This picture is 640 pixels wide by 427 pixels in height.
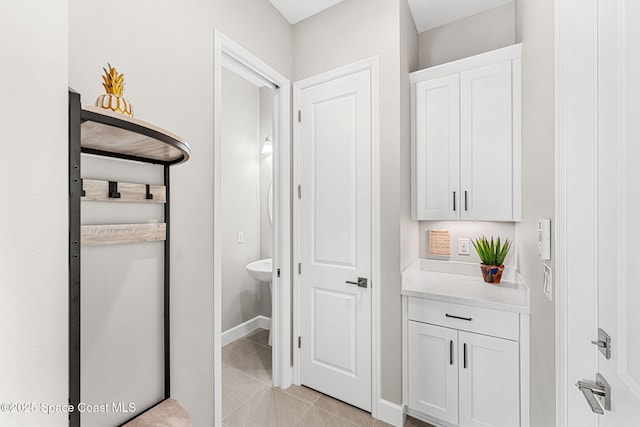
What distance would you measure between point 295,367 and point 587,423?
68.4 inches

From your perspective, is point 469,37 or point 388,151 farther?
point 469,37

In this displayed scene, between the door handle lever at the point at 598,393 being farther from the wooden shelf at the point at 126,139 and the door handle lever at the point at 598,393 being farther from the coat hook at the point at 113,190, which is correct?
the coat hook at the point at 113,190

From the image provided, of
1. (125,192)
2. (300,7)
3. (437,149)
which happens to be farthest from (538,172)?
(300,7)

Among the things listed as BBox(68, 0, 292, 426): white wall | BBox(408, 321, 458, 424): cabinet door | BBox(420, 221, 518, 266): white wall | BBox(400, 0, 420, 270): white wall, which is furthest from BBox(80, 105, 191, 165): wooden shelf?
BBox(420, 221, 518, 266): white wall

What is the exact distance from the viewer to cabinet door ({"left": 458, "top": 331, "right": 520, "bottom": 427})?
4.95ft

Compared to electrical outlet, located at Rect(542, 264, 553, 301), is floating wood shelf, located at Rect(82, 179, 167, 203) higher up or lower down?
higher up

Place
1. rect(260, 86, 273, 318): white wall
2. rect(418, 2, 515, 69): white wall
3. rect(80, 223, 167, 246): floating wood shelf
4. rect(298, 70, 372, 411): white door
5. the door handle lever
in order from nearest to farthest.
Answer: the door handle lever → rect(80, 223, 167, 246): floating wood shelf → rect(298, 70, 372, 411): white door → rect(418, 2, 515, 69): white wall → rect(260, 86, 273, 318): white wall

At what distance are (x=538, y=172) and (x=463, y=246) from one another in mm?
1042

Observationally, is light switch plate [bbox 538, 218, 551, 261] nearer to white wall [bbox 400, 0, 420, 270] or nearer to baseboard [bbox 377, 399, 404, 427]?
white wall [bbox 400, 0, 420, 270]

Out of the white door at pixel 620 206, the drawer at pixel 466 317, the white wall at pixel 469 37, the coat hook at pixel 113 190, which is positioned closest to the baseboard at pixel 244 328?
the drawer at pixel 466 317

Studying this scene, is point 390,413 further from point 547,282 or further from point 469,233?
point 469,233

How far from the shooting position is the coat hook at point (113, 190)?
3.47 feet

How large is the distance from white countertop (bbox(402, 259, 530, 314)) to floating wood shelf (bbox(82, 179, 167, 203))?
1480 millimetres

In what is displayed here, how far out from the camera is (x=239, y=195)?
3.09m
